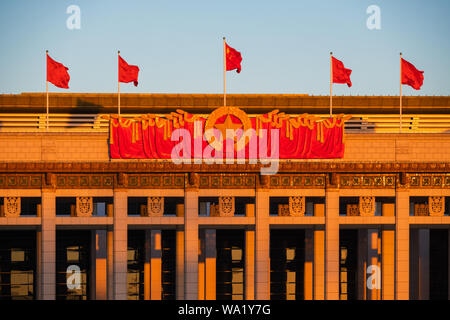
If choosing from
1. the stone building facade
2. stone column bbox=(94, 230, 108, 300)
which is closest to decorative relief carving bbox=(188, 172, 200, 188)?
the stone building facade

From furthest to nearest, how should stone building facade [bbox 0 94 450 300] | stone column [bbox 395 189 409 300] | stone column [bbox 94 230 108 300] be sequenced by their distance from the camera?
stone column [bbox 94 230 108 300] → stone column [bbox 395 189 409 300] → stone building facade [bbox 0 94 450 300]

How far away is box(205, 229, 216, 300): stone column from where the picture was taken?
222 feet

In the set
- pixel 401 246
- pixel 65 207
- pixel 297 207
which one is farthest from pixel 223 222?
pixel 65 207

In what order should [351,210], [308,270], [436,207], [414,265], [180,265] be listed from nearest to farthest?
1. [436,207]
2. [180,265]
3. [351,210]
4. [308,270]
5. [414,265]

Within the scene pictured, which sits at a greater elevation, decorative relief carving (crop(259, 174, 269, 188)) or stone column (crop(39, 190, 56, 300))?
decorative relief carving (crop(259, 174, 269, 188))

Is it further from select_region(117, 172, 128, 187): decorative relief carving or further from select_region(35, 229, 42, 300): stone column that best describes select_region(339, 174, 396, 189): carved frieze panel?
select_region(35, 229, 42, 300): stone column

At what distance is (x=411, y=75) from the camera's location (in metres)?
64.8

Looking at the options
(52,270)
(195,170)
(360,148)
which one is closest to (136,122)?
(195,170)

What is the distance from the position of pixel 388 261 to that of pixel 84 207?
74.9ft

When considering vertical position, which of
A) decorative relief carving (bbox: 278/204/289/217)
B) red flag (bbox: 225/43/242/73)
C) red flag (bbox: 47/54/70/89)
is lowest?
decorative relief carving (bbox: 278/204/289/217)

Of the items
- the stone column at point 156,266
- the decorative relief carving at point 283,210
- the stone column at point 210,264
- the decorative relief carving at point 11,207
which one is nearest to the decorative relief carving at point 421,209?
the decorative relief carving at point 283,210

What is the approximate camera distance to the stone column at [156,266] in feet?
222

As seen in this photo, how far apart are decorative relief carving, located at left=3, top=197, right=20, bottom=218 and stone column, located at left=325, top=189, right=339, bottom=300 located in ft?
71.8

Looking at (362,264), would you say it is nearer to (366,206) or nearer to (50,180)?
(366,206)
